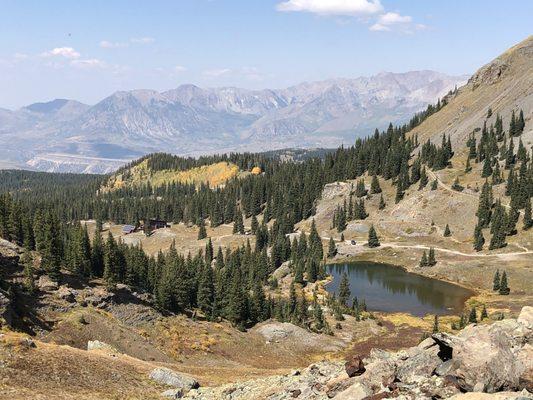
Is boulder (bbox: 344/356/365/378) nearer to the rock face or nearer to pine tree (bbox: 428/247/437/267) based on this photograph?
the rock face

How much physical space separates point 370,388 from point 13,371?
28.9 meters

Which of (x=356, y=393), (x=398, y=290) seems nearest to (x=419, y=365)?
(x=356, y=393)

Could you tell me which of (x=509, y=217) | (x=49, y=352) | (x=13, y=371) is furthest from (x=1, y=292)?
(x=509, y=217)

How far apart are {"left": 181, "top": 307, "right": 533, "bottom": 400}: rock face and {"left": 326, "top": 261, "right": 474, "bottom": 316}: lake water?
103m

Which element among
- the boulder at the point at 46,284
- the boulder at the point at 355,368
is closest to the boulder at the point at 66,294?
the boulder at the point at 46,284

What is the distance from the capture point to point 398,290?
156375 millimetres

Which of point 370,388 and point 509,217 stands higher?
point 370,388

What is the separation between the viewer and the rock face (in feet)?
88.7

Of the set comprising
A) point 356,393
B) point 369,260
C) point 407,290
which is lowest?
point 407,290

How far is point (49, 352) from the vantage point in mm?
45375

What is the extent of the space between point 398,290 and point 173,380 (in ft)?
401

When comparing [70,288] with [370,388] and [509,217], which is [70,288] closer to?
[370,388]

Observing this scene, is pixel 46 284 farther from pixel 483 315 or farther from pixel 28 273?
pixel 483 315

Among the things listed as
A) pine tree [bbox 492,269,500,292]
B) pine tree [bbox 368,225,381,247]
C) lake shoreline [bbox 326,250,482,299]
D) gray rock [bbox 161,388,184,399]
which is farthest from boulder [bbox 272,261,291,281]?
gray rock [bbox 161,388,184,399]
